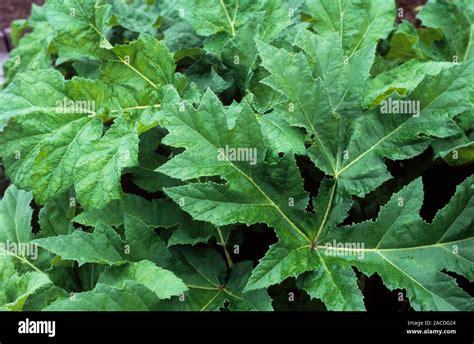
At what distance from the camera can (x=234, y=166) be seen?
1.85 m

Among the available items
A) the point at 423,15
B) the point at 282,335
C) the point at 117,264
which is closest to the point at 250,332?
the point at 282,335

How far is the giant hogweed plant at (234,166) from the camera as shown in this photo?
1820 mm

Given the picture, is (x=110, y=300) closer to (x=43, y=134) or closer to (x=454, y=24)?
(x=43, y=134)

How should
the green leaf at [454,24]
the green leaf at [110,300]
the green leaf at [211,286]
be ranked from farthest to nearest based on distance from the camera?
the green leaf at [454,24] < the green leaf at [211,286] < the green leaf at [110,300]

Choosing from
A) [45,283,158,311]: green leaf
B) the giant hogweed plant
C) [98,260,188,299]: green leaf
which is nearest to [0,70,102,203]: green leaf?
the giant hogweed plant

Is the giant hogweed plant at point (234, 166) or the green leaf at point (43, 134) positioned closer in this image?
the giant hogweed plant at point (234, 166)

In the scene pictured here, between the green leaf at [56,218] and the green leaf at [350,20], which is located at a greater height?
the green leaf at [350,20]

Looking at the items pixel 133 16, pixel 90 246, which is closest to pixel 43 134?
pixel 90 246

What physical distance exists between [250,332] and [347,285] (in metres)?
0.30

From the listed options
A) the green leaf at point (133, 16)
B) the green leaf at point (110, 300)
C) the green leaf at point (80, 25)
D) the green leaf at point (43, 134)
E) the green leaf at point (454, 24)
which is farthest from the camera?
the green leaf at point (133, 16)

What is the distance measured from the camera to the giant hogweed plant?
71.7 inches

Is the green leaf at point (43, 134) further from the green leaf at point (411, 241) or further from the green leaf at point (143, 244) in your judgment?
the green leaf at point (411, 241)

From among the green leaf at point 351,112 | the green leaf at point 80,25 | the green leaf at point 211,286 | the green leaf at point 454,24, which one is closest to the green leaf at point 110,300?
the green leaf at point 211,286

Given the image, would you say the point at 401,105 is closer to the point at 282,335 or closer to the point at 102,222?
the point at 282,335
